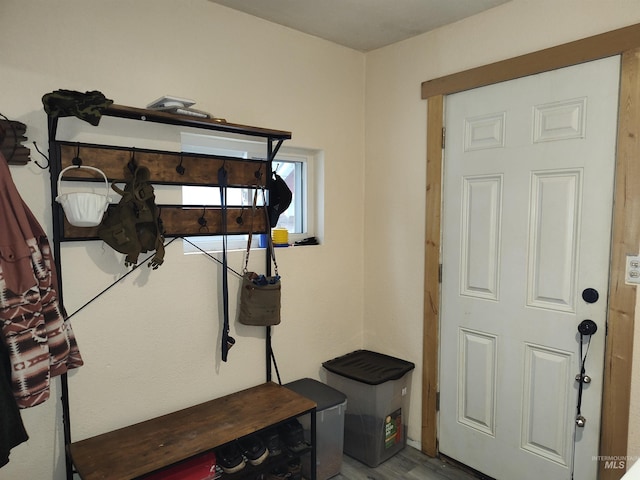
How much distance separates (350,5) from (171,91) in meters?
0.98

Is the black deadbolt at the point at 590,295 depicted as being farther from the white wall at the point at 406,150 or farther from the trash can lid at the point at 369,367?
the trash can lid at the point at 369,367

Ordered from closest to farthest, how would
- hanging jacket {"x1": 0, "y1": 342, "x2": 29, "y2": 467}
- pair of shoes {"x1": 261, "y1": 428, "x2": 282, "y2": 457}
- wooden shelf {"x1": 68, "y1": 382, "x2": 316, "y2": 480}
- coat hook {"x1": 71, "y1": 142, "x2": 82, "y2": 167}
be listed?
1. hanging jacket {"x1": 0, "y1": 342, "x2": 29, "y2": 467}
2. wooden shelf {"x1": 68, "y1": 382, "x2": 316, "y2": 480}
3. coat hook {"x1": 71, "y1": 142, "x2": 82, "y2": 167}
4. pair of shoes {"x1": 261, "y1": 428, "x2": 282, "y2": 457}

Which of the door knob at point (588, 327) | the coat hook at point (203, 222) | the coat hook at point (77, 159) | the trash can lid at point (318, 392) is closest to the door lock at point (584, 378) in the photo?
the door knob at point (588, 327)

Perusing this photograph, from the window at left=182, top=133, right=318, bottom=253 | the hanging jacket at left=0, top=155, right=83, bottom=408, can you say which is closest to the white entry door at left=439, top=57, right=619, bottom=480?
the window at left=182, top=133, right=318, bottom=253

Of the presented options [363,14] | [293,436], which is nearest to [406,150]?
[363,14]

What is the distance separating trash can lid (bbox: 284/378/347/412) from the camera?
223cm

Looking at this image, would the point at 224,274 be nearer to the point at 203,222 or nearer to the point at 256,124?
the point at 203,222

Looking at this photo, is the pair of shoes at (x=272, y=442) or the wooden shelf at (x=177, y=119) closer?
the wooden shelf at (x=177, y=119)

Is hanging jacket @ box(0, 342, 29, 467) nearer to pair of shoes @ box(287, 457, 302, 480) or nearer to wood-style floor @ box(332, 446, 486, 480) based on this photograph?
pair of shoes @ box(287, 457, 302, 480)

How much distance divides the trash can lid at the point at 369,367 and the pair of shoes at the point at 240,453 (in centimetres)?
68

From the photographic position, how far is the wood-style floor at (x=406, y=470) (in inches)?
90.0

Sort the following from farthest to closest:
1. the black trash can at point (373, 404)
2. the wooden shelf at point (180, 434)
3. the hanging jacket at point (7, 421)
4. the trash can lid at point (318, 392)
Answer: the black trash can at point (373, 404) → the trash can lid at point (318, 392) → the wooden shelf at point (180, 434) → the hanging jacket at point (7, 421)

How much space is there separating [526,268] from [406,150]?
37.8 inches

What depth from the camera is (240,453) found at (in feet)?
6.13
